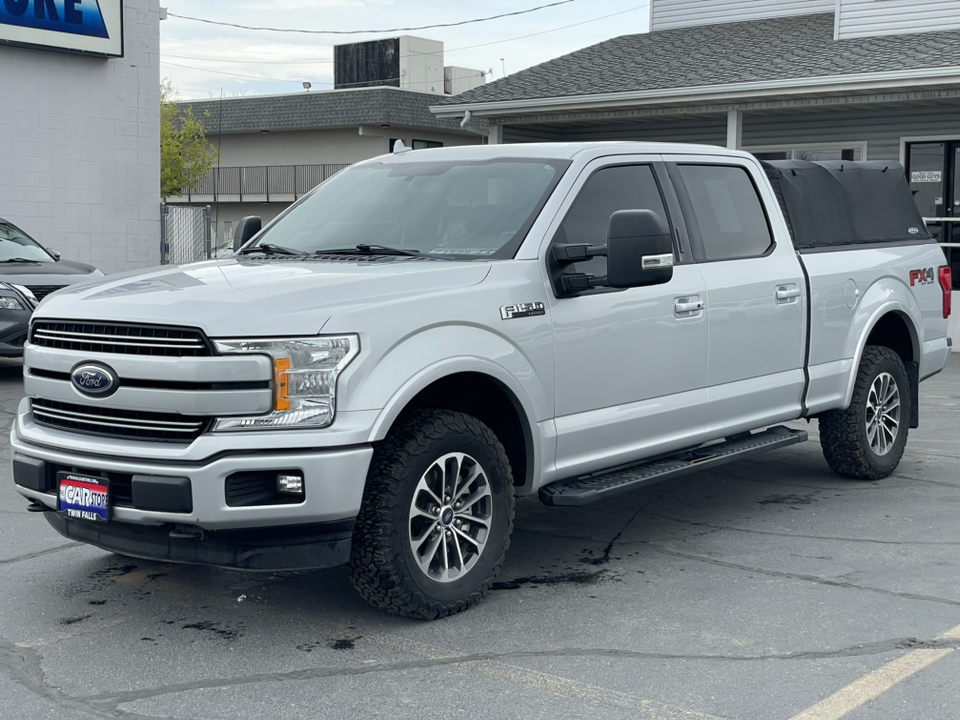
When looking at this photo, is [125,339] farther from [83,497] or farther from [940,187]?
[940,187]

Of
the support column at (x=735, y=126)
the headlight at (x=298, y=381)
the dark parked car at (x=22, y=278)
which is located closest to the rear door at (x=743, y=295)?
the headlight at (x=298, y=381)

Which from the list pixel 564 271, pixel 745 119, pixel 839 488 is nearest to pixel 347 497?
pixel 564 271

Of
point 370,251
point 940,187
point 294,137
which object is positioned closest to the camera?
point 370,251

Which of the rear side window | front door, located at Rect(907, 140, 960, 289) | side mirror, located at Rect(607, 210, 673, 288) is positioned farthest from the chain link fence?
side mirror, located at Rect(607, 210, 673, 288)

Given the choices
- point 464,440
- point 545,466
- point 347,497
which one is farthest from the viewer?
point 545,466

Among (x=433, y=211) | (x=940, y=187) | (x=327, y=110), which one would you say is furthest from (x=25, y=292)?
(x=327, y=110)

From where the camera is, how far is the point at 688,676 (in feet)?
14.3

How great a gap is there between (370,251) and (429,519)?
54.7 inches

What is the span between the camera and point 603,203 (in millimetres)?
5988

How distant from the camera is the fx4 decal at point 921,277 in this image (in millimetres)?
8117

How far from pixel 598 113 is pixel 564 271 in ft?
46.7

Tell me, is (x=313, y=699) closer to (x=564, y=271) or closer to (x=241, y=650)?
(x=241, y=650)

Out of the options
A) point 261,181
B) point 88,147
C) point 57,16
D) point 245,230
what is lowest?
point 245,230

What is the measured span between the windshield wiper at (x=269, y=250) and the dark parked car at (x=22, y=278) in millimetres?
6470
